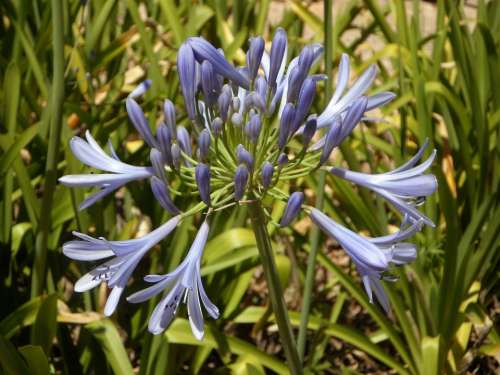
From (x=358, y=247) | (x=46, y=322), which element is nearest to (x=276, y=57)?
(x=358, y=247)

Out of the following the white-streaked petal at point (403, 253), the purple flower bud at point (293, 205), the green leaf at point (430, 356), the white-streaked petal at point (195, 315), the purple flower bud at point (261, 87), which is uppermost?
the purple flower bud at point (261, 87)

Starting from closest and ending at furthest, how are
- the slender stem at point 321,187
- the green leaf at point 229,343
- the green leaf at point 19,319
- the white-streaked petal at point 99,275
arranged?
the white-streaked petal at point 99,275 < the slender stem at point 321,187 < the green leaf at point 19,319 < the green leaf at point 229,343

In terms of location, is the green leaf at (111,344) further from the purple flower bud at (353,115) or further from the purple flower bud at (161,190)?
the purple flower bud at (353,115)

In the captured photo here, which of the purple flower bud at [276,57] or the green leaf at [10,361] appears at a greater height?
the purple flower bud at [276,57]

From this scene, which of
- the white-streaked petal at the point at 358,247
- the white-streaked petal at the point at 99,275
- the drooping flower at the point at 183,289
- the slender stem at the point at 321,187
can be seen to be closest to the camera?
the white-streaked petal at the point at 358,247

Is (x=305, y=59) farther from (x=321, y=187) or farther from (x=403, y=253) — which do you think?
(x=321, y=187)

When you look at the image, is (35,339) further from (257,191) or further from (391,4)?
(391,4)

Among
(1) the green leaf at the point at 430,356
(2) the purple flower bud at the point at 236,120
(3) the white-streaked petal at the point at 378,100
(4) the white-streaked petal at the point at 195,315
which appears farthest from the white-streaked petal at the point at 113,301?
(1) the green leaf at the point at 430,356

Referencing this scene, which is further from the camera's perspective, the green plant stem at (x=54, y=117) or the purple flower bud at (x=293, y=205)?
the green plant stem at (x=54, y=117)
